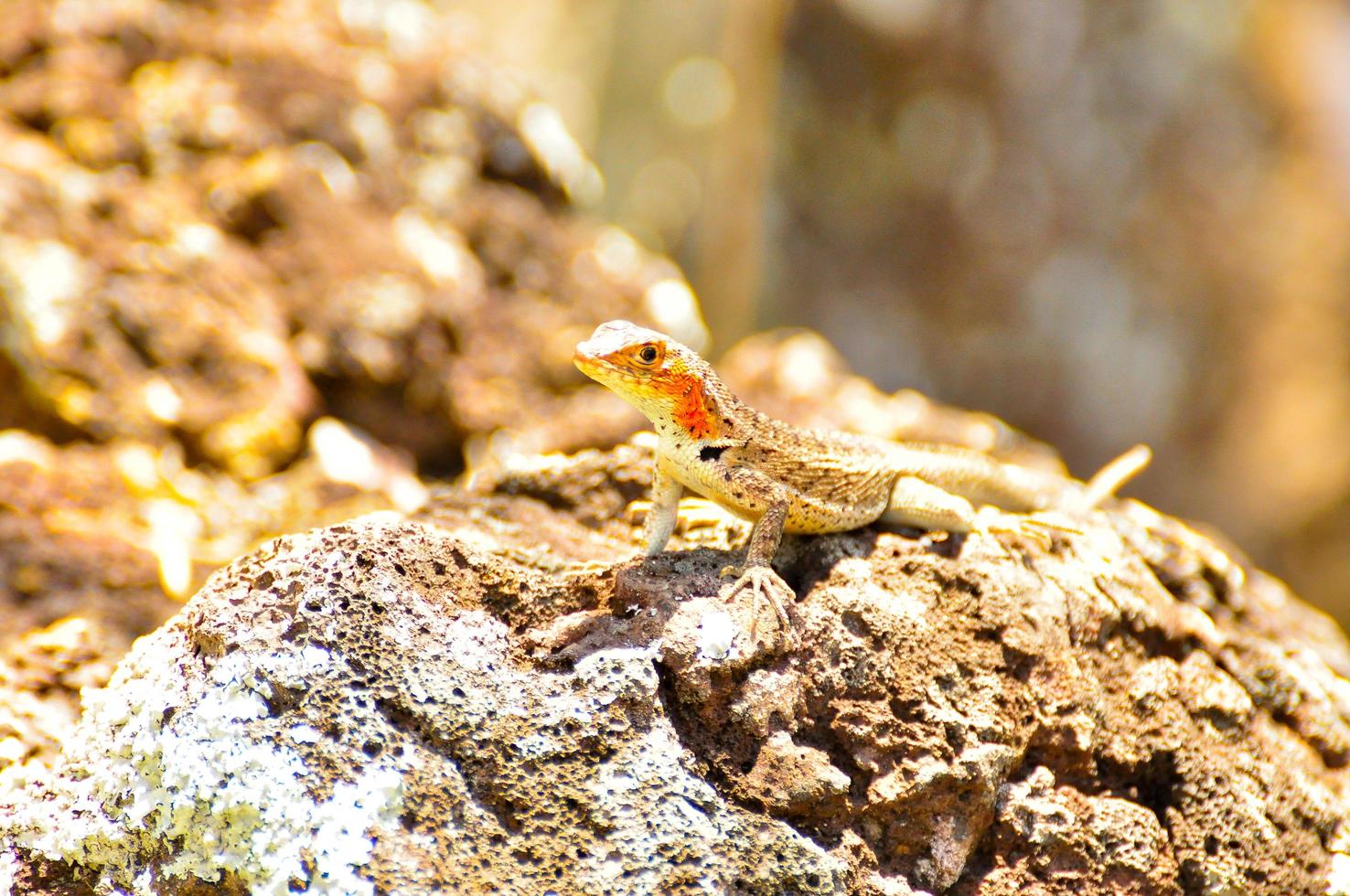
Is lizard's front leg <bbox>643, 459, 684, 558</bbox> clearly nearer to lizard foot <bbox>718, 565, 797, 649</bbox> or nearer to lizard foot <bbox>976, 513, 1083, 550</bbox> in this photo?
lizard foot <bbox>718, 565, 797, 649</bbox>

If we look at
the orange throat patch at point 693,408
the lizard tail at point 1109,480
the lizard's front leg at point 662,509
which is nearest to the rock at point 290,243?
the lizard's front leg at point 662,509

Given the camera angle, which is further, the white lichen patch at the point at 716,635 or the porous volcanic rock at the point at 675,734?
the white lichen patch at the point at 716,635

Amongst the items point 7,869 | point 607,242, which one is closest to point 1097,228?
point 607,242

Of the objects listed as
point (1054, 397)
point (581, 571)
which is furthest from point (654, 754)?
point (1054, 397)

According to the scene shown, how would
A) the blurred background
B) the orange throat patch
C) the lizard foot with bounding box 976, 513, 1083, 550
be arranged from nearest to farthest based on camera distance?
1. the orange throat patch
2. the lizard foot with bounding box 976, 513, 1083, 550
3. the blurred background

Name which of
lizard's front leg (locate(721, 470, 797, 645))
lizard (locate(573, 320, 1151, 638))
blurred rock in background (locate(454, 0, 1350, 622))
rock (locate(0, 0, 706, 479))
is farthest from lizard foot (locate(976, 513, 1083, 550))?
blurred rock in background (locate(454, 0, 1350, 622))

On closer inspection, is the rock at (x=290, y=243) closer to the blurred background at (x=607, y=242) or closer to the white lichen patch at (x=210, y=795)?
the blurred background at (x=607, y=242)

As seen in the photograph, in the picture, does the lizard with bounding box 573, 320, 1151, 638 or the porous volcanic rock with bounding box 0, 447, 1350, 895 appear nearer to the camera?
the porous volcanic rock with bounding box 0, 447, 1350, 895
